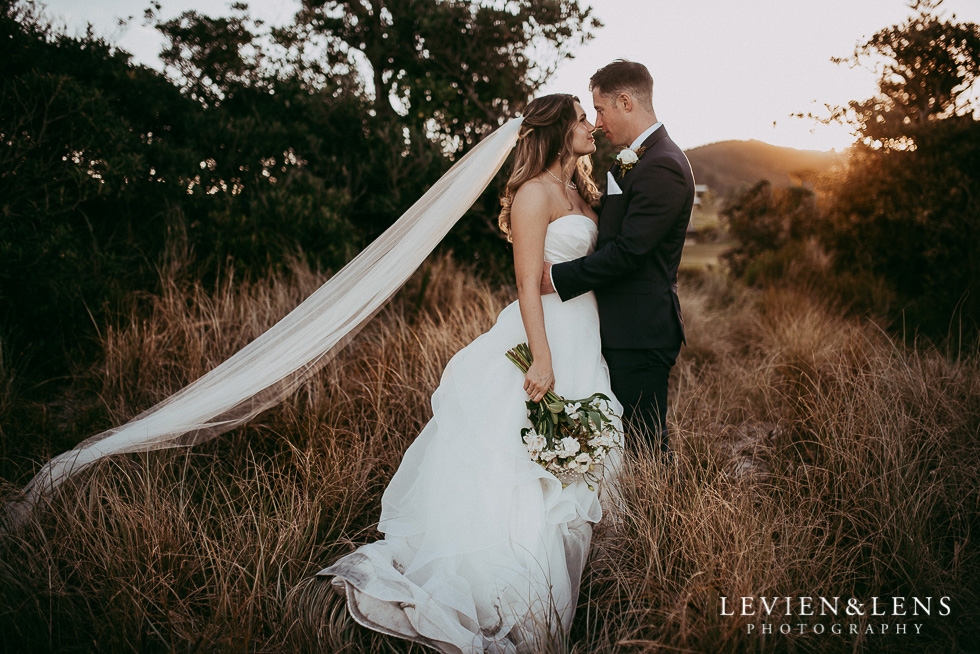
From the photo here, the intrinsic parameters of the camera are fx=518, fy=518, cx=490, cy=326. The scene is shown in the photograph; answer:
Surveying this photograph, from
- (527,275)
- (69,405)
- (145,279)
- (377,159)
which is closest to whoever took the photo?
(527,275)

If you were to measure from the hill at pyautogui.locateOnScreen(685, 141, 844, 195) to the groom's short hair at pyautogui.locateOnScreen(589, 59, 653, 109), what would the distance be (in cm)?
569

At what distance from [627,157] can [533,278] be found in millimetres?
797

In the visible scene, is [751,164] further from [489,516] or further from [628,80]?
[489,516]

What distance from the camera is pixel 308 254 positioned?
5.66 meters

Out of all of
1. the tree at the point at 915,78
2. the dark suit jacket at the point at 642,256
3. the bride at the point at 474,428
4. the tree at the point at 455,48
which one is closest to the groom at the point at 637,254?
the dark suit jacket at the point at 642,256

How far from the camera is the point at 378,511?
3.34m

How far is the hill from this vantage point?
8.53m

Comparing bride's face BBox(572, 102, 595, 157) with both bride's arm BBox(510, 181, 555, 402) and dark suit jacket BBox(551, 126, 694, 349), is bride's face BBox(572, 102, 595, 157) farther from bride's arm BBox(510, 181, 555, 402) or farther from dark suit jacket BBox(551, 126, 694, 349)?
bride's arm BBox(510, 181, 555, 402)

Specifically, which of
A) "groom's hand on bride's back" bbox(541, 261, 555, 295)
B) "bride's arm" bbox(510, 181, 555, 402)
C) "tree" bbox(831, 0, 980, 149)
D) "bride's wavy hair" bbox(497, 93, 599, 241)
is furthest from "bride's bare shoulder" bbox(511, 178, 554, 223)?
"tree" bbox(831, 0, 980, 149)

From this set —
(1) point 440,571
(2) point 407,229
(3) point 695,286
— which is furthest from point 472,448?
(3) point 695,286

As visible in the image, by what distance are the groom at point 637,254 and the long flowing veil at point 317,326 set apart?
65cm

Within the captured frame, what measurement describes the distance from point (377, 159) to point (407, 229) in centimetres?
339

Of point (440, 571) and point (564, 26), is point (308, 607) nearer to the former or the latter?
point (440, 571)

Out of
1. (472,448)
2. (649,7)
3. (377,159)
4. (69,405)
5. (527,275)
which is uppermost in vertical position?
(649,7)
